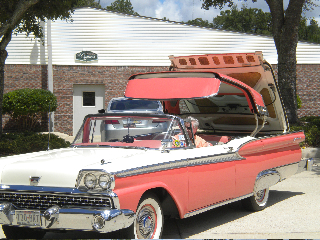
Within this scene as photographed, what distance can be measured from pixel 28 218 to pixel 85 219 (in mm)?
616

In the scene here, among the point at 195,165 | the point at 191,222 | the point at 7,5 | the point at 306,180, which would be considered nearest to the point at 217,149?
the point at 195,165

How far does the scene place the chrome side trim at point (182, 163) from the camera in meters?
4.28

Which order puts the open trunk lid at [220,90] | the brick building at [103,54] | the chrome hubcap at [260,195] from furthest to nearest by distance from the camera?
the brick building at [103,54], the chrome hubcap at [260,195], the open trunk lid at [220,90]

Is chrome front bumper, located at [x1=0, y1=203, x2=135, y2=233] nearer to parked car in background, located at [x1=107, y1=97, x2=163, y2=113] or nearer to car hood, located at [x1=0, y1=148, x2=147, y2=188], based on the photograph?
car hood, located at [x1=0, y1=148, x2=147, y2=188]

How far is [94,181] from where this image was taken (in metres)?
4.07

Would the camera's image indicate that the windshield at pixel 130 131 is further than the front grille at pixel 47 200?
Yes

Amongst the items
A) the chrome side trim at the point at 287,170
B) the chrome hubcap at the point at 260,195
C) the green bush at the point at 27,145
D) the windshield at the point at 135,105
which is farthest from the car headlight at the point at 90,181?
the windshield at the point at 135,105

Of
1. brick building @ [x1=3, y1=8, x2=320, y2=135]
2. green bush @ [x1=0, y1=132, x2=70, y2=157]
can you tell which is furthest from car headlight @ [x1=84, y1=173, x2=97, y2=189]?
brick building @ [x1=3, y1=8, x2=320, y2=135]

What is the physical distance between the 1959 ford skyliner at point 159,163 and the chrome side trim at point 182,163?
0.04 feet

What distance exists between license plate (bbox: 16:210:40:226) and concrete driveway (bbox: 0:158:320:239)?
27.4 inches

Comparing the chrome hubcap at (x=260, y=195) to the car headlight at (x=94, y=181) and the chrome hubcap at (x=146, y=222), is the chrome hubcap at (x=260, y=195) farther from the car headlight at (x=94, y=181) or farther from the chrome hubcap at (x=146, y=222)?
the car headlight at (x=94, y=181)

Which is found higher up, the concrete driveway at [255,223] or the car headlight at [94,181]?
the car headlight at [94,181]

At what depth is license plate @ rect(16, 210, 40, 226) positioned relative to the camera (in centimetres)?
407

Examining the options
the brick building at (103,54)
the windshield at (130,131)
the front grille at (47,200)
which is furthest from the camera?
the brick building at (103,54)
